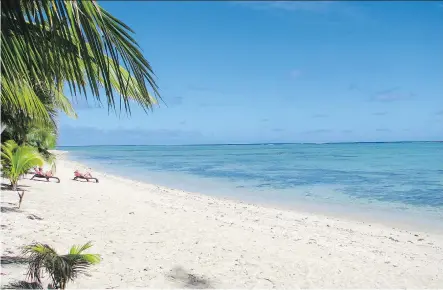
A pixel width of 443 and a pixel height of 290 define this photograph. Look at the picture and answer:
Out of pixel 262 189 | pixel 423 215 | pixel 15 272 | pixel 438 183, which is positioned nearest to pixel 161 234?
pixel 15 272

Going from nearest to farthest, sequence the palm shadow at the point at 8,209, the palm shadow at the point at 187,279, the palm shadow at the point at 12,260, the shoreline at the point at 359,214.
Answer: the palm shadow at the point at 12,260 < the palm shadow at the point at 187,279 < the palm shadow at the point at 8,209 < the shoreline at the point at 359,214

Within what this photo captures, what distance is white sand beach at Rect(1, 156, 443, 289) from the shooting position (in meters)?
5.59

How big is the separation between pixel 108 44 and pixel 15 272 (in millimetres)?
4463

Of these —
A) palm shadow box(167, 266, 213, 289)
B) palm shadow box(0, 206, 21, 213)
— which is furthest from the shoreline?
palm shadow box(0, 206, 21, 213)

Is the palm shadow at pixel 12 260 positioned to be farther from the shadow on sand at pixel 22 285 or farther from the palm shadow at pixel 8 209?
the palm shadow at pixel 8 209

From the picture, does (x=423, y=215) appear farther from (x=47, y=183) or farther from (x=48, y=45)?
(x=48, y=45)

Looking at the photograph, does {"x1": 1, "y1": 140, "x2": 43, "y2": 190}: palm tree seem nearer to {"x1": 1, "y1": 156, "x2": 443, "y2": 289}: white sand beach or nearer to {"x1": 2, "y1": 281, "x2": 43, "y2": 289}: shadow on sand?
{"x1": 1, "y1": 156, "x2": 443, "y2": 289}: white sand beach

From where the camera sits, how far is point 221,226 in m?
9.32

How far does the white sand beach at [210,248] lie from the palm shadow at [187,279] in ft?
0.04

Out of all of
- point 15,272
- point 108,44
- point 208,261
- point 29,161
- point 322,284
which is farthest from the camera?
point 29,161

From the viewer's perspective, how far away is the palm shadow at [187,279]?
5229mm

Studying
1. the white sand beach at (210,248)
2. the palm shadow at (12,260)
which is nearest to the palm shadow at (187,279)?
the white sand beach at (210,248)

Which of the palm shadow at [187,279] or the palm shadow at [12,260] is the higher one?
the palm shadow at [12,260]

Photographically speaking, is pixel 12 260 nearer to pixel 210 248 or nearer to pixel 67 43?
pixel 210 248
